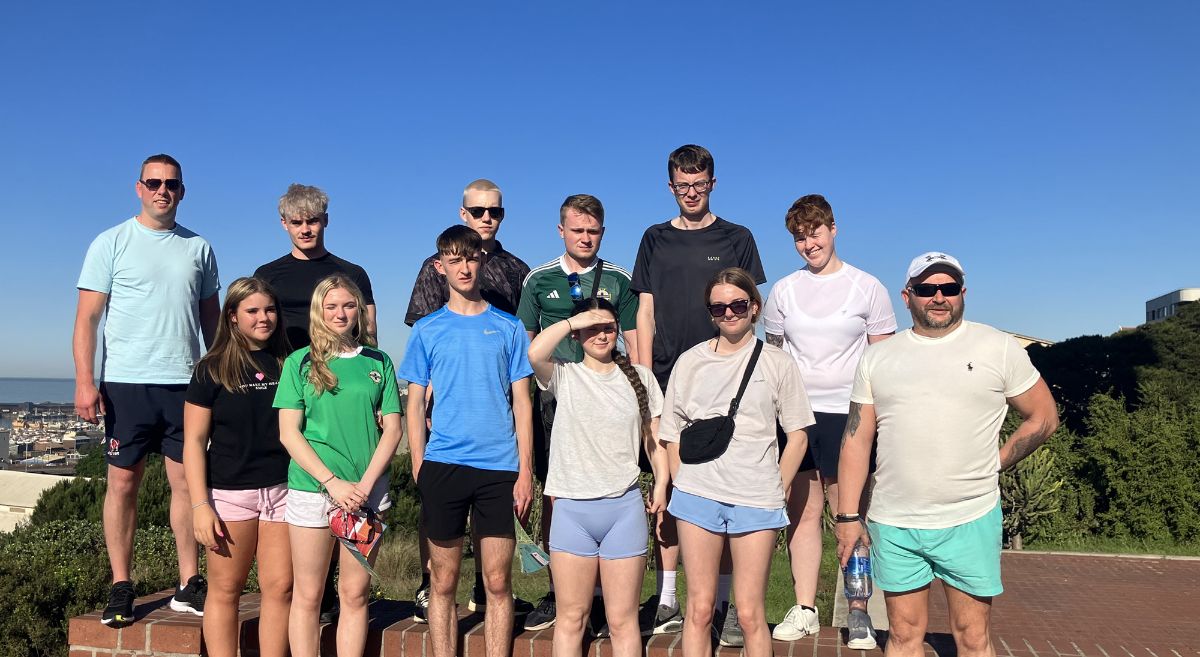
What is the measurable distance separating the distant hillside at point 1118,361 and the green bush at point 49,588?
92.7ft

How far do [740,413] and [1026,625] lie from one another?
5953 mm

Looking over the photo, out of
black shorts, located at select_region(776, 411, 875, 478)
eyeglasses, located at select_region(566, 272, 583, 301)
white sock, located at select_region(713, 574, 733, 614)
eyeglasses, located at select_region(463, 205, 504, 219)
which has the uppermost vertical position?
eyeglasses, located at select_region(463, 205, 504, 219)

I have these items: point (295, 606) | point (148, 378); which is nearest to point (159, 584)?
point (148, 378)

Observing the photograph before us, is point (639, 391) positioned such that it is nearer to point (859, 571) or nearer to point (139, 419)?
point (859, 571)

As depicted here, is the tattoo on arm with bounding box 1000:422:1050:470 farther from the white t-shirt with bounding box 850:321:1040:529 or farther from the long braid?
the long braid

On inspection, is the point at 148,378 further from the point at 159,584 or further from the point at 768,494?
the point at 159,584

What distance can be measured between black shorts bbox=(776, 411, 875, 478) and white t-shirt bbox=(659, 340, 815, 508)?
534 millimetres

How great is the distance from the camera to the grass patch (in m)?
9.47

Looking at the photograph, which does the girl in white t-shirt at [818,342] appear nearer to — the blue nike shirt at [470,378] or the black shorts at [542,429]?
the black shorts at [542,429]

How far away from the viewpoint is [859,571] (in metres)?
3.85

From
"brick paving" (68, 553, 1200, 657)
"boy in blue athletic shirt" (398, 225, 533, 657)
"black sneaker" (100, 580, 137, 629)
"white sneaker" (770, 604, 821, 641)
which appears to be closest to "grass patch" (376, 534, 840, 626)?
"brick paving" (68, 553, 1200, 657)

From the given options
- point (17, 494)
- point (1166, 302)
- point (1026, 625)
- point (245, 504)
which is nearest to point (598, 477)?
point (245, 504)

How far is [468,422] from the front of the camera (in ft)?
13.5

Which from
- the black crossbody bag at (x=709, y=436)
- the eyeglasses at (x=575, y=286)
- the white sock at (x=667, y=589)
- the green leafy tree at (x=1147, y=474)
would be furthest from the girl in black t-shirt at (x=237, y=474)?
the green leafy tree at (x=1147, y=474)
